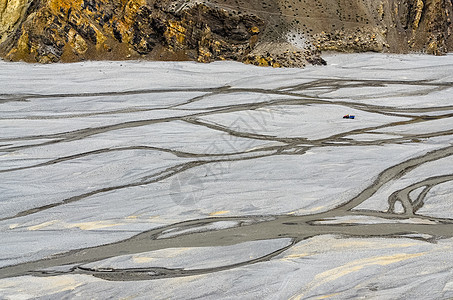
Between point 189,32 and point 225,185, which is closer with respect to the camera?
point 225,185

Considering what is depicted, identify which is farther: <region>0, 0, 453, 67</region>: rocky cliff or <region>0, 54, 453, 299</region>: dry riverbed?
<region>0, 0, 453, 67</region>: rocky cliff

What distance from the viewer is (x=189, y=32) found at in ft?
117

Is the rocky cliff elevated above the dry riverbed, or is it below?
above

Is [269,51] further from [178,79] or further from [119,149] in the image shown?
[119,149]

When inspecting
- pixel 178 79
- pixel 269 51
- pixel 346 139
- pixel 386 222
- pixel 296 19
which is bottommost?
pixel 386 222

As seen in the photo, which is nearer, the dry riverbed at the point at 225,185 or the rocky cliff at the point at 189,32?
the dry riverbed at the point at 225,185

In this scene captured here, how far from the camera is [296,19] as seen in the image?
119 feet

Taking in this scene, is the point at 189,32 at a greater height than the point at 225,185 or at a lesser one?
greater

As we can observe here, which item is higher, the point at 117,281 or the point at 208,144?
the point at 208,144

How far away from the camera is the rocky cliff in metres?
34.9

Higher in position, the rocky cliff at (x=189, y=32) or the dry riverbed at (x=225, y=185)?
the rocky cliff at (x=189, y=32)

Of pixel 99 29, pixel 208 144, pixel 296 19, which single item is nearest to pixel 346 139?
pixel 208 144

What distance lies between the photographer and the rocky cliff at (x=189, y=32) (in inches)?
1375

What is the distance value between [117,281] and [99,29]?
2778cm
